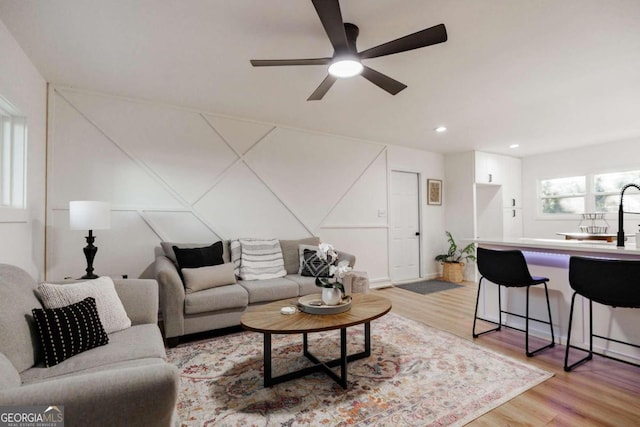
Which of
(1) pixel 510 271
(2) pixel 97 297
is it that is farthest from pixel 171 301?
(1) pixel 510 271

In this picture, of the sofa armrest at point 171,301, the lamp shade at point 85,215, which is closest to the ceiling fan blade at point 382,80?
the sofa armrest at point 171,301

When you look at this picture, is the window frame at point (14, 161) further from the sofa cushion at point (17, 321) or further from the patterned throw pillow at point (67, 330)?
the patterned throw pillow at point (67, 330)

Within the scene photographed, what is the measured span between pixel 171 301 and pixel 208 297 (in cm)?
31

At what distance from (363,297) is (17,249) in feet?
9.16

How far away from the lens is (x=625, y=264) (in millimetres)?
2018

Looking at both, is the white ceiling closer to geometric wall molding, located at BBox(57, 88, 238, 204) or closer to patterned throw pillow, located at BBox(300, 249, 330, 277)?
geometric wall molding, located at BBox(57, 88, 238, 204)

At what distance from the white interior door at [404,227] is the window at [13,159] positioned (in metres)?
4.70

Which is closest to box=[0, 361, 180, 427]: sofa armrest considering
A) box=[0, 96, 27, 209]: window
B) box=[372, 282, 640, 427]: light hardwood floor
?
box=[372, 282, 640, 427]: light hardwood floor

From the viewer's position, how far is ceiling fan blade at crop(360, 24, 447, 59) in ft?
5.58

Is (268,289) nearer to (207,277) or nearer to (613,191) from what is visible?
(207,277)

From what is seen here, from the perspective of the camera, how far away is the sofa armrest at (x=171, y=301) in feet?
8.81

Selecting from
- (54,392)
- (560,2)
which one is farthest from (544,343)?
(54,392)

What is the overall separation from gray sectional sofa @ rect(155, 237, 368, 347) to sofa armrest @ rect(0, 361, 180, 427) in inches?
71.8

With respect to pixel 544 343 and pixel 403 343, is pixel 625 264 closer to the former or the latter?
pixel 544 343
